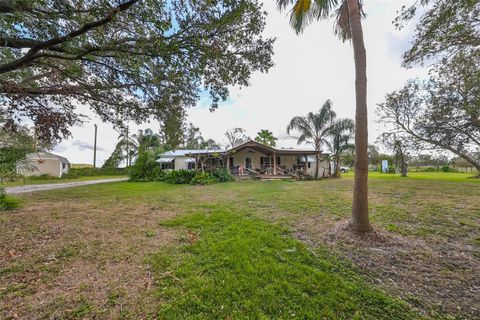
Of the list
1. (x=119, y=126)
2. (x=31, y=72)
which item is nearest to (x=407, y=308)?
(x=119, y=126)

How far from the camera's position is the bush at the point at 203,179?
15205 mm

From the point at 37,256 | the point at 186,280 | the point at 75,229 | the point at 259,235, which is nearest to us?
the point at 186,280

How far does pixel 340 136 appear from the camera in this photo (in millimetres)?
20391

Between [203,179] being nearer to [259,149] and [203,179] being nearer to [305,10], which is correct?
[259,149]

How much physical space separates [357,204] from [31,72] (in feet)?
32.9

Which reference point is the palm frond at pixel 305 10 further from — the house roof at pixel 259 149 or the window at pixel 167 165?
the window at pixel 167 165

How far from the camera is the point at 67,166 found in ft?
95.5

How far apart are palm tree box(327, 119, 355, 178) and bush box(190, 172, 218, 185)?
43.9 ft

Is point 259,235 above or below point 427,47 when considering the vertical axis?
below

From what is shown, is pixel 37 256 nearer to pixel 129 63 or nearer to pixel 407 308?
pixel 129 63

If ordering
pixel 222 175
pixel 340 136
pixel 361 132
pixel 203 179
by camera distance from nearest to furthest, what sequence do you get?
pixel 361 132 < pixel 203 179 < pixel 222 175 < pixel 340 136

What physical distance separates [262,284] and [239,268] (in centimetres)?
47

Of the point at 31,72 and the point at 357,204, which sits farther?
the point at 31,72

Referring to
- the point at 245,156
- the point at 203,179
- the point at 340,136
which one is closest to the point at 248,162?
the point at 245,156
